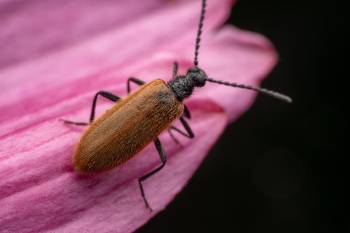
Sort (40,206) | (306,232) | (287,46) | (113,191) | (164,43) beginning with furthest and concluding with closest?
(287,46)
(306,232)
(164,43)
(113,191)
(40,206)

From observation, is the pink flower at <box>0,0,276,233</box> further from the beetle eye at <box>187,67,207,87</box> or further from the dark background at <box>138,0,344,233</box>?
the dark background at <box>138,0,344,233</box>

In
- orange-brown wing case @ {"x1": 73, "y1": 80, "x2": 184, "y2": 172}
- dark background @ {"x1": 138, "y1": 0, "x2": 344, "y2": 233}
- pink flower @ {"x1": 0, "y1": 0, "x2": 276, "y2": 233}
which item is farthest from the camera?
dark background @ {"x1": 138, "y1": 0, "x2": 344, "y2": 233}

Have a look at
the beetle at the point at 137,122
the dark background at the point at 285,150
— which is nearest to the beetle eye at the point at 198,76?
the beetle at the point at 137,122

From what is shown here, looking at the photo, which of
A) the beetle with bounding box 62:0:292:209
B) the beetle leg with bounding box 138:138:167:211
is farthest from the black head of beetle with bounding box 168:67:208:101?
the beetle leg with bounding box 138:138:167:211

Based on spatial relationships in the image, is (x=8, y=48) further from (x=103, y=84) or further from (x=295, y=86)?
(x=295, y=86)

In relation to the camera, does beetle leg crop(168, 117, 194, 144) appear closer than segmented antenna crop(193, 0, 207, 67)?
Yes

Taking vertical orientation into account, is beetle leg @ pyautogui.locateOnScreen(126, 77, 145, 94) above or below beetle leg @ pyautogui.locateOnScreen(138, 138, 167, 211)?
above

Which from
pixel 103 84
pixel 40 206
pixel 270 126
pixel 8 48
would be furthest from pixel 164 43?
pixel 270 126

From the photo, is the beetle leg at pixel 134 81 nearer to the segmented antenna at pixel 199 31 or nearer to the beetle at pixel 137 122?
the beetle at pixel 137 122

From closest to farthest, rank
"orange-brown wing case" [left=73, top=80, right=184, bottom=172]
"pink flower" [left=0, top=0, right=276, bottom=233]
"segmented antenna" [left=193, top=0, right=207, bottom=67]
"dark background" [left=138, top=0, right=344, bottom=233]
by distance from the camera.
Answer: "pink flower" [left=0, top=0, right=276, bottom=233] < "orange-brown wing case" [left=73, top=80, right=184, bottom=172] < "segmented antenna" [left=193, top=0, right=207, bottom=67] < "dark background" [left=138, top=0, right=344, bottom=233]
